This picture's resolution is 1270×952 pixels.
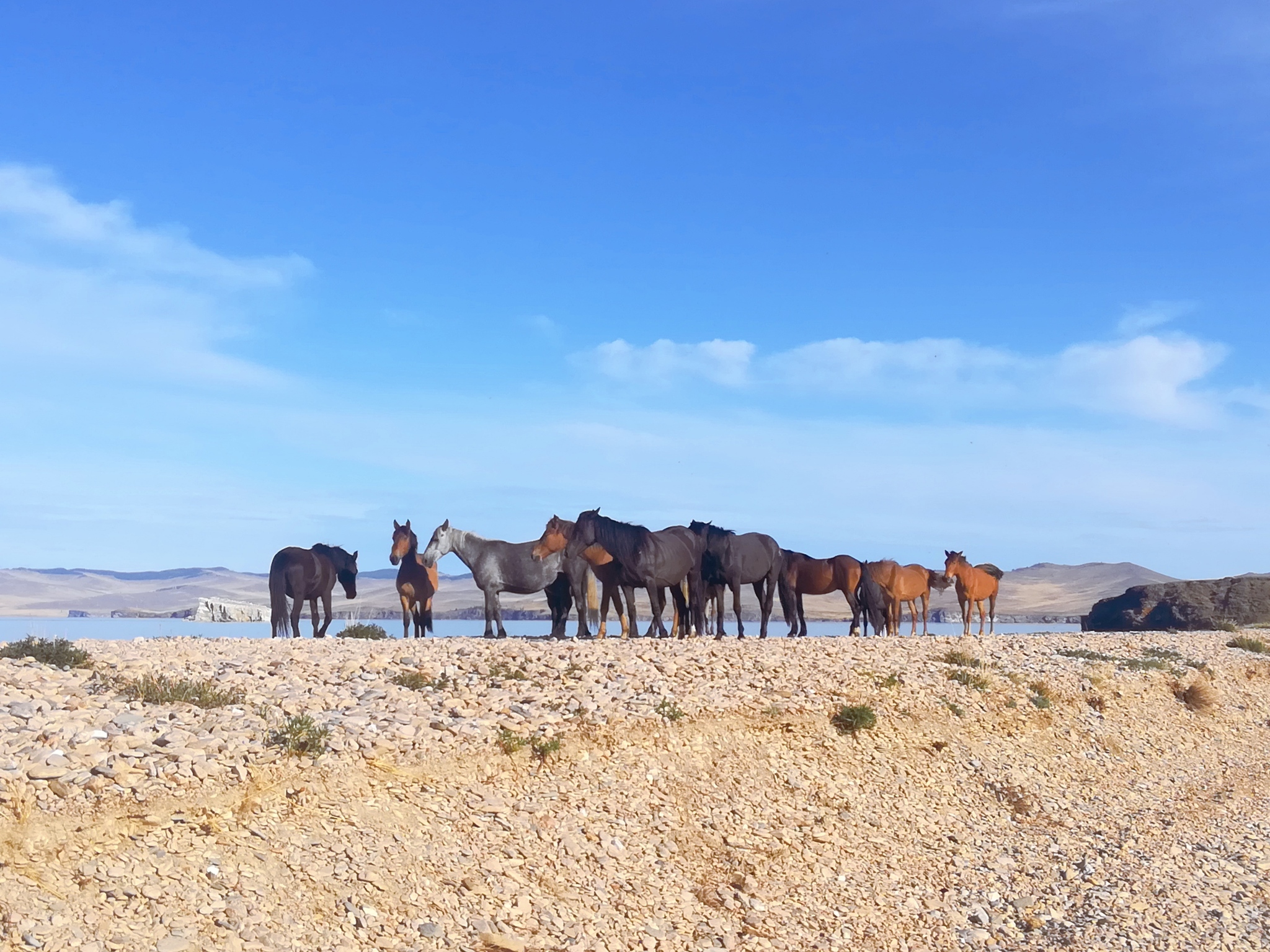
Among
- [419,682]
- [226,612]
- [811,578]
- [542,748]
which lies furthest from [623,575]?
[226,612]

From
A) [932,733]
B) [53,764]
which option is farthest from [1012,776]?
[53,764]

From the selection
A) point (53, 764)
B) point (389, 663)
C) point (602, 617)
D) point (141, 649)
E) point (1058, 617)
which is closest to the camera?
point (53, 764)

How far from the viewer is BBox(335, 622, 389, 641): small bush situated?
57.4 feet

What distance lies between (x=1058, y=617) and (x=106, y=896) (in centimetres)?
7565

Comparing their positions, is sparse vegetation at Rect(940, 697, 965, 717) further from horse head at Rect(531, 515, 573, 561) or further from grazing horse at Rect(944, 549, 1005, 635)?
grazing horse at Rect(944, 549, 1005, 635)

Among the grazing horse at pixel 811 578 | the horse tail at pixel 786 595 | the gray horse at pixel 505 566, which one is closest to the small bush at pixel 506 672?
the gray horse at pixel 505 566

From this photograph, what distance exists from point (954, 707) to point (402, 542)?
11770 mm

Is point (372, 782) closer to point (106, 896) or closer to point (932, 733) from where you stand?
point (106, 896)

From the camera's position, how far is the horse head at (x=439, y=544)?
64.7 feet

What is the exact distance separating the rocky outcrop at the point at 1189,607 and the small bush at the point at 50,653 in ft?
104

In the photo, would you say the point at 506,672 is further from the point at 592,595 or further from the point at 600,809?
the point at 592,595

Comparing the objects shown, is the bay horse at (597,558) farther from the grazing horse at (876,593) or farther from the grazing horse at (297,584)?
the grazing horse at (876,593)

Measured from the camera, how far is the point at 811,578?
21.8 m

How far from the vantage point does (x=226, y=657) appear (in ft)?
35.3
